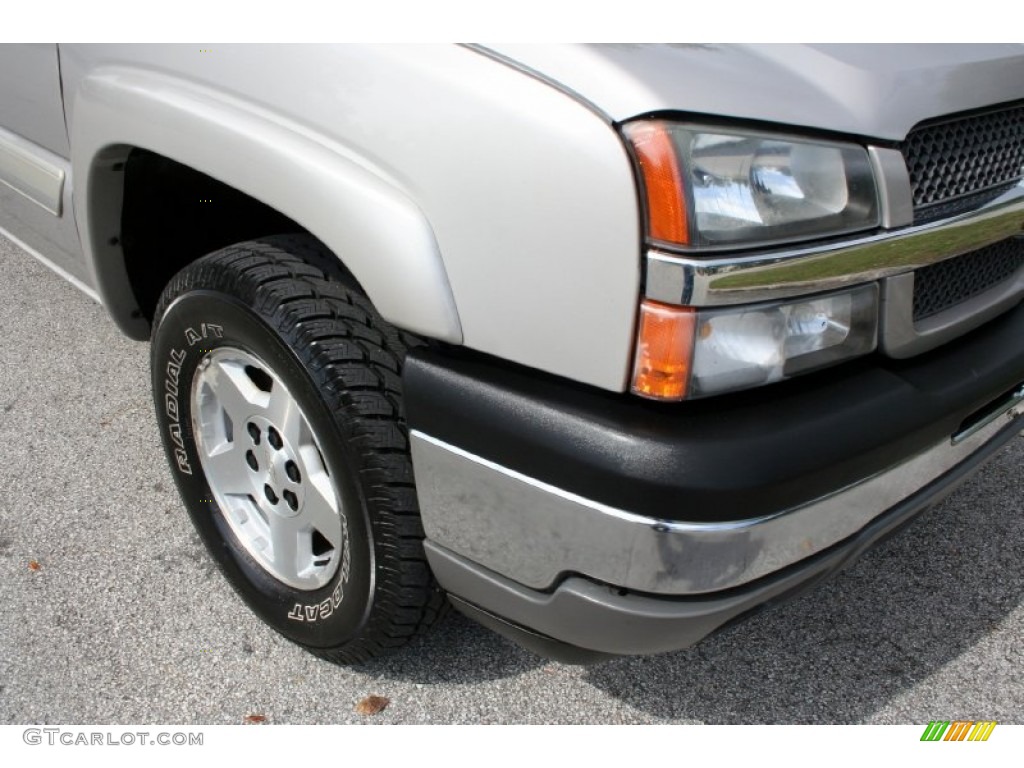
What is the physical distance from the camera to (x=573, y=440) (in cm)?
144

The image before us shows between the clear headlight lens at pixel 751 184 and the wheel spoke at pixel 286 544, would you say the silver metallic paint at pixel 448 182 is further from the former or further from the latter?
the wheel spoke at pixel 286 544

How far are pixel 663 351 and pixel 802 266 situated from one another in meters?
0.25

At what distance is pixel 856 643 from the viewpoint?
2.27 metres

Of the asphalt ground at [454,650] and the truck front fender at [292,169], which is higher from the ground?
the truck front fender at [292,169]

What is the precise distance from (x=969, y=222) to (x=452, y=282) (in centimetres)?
92

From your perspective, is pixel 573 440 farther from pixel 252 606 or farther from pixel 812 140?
pixel 252 606

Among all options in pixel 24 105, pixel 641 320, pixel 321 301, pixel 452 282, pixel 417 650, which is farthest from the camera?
pixel 24 105

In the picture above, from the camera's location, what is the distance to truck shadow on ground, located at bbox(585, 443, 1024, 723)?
211cm

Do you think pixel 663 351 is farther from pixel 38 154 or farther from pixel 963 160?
pixel 38 154

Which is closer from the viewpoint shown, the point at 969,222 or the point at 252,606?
the point at 969,222

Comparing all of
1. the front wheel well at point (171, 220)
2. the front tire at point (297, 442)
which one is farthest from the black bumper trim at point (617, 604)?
the front wheel well at point (171, 220)

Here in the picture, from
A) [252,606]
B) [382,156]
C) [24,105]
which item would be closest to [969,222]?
[382,156]

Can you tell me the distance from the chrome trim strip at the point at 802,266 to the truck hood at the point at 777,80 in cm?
18

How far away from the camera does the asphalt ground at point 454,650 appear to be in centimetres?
209
